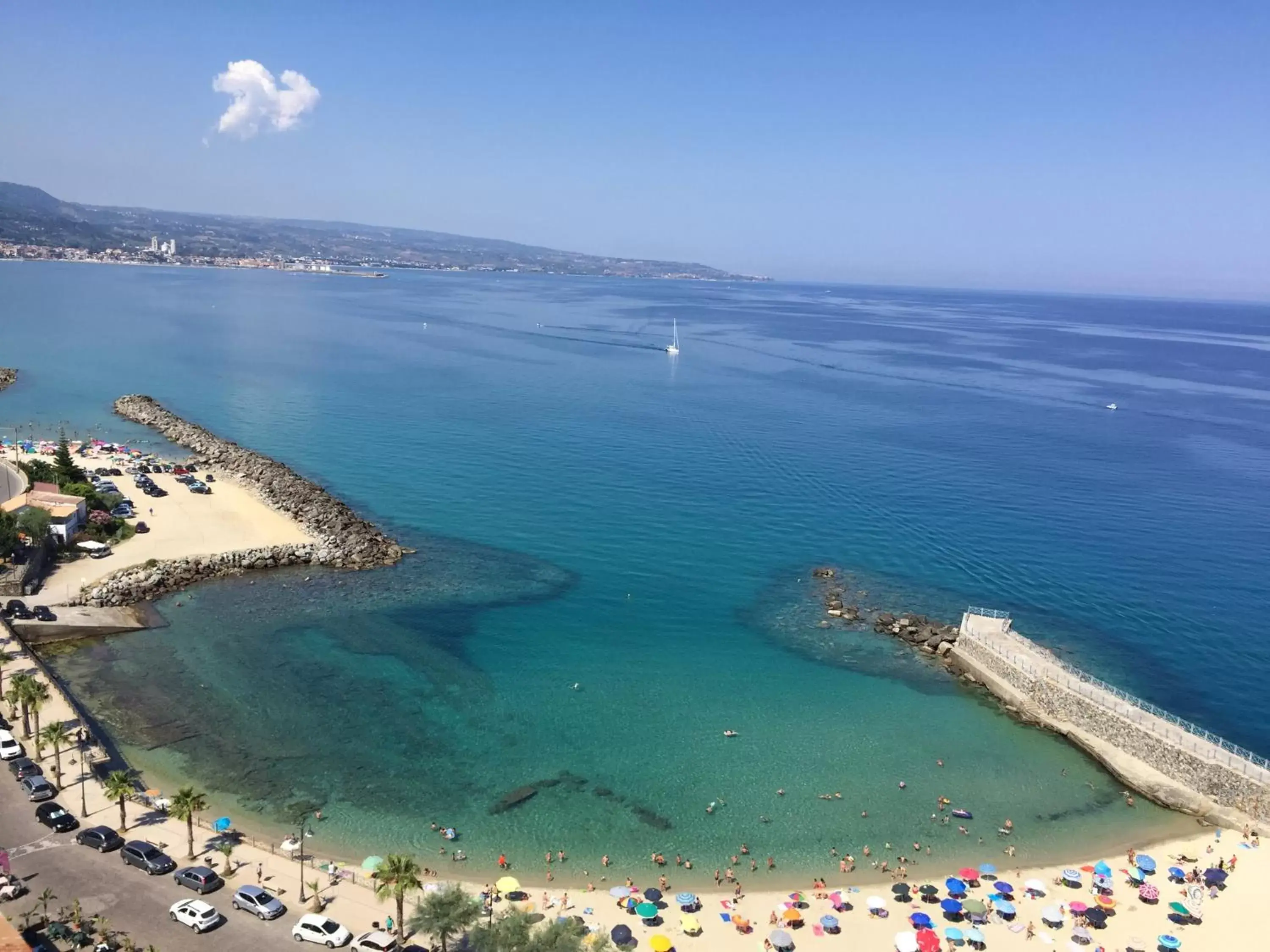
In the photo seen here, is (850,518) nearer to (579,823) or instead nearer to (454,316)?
(579,823)

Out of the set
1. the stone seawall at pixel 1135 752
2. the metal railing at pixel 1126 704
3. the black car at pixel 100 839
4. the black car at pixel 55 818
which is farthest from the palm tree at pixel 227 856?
the metal railing at pixel 1126 704

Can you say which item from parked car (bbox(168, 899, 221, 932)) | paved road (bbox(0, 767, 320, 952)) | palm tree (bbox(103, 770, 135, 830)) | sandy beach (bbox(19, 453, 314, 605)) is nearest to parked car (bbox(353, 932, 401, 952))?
paved road (bbox(0, 767, 320, 952))

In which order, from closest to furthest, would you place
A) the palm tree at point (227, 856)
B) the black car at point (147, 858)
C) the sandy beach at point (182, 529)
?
the black car at point (147, 858) < the palm tree at point (227, 856) < the sandy beach at point (182, 529)

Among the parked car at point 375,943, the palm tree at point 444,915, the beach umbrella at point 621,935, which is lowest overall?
the beach umbrella at point 621,935

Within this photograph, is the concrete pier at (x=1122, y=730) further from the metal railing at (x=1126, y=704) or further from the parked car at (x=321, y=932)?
the parked car at (x=321, y=932)

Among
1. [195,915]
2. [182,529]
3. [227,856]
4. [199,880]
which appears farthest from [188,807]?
[182,529]
